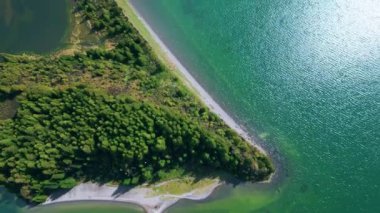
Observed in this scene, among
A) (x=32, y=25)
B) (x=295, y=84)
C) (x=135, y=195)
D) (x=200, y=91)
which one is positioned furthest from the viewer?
(x=32, y=25)

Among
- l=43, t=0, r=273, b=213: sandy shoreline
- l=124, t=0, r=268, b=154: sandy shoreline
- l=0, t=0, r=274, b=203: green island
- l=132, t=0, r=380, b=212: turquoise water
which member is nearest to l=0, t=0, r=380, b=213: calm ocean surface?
l=132, t=0, r=380, b=212: turquoise water

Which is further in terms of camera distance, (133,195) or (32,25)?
(32,25)

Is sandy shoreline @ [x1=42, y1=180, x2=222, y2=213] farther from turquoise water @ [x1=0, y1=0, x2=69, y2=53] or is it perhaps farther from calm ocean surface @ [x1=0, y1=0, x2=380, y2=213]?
turquoise water @ [x1=0, y1=0, x2=69, y2=53]

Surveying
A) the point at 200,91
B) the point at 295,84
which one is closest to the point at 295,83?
the point at 295,84

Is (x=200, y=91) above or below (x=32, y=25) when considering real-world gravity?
below

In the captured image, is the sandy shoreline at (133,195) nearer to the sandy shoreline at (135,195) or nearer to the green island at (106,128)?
the sandy shoreline at (135,195)

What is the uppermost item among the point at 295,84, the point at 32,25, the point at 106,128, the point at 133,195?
the point at 32,25

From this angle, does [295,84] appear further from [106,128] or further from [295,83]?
[106,128]
